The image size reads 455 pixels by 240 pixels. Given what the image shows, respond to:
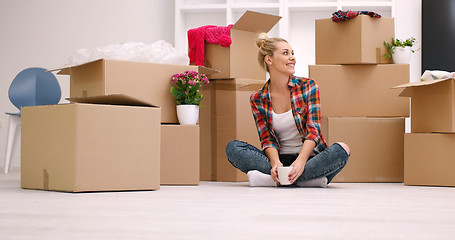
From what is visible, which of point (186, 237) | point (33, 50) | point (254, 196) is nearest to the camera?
point (186, 237)

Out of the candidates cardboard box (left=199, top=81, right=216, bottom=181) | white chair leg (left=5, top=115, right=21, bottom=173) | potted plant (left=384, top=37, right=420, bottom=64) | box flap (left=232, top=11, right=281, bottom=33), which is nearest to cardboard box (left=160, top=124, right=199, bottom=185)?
cardboard box (left=199, top=81, right=216, bottom=181)

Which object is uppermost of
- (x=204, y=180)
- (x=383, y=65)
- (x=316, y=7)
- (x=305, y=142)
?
(x=316, y=7)

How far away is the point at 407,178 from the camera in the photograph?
2.70 meters

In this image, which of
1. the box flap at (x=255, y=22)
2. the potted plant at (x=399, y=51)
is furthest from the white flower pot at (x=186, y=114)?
the potted plant at (x=399, y=51)

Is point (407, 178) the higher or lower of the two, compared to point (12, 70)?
lower

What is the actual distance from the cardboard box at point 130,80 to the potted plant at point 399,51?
990mm

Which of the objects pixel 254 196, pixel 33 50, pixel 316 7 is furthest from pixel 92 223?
pixel 33 50

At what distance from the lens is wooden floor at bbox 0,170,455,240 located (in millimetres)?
1202

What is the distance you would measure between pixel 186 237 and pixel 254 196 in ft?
2.86

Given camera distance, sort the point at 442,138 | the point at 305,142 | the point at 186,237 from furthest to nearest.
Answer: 1. the point at 442,138
2. the point at 305,142
3. the point at 186,237

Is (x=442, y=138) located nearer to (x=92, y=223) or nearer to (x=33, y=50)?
(x=92, y=223)

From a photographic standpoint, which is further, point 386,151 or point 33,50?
point 33,50

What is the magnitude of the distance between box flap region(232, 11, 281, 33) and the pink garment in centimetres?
6

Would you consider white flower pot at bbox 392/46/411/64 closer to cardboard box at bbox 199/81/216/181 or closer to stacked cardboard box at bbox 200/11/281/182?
stacked cardboard box at bbox 200/11/281/182
